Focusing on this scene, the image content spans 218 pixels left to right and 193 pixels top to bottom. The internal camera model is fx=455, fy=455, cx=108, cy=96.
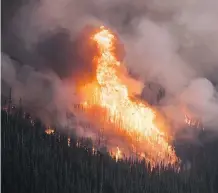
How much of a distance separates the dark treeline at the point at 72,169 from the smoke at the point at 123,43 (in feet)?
0.85

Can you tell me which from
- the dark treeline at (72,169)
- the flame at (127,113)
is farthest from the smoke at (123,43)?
the dark treeline at (72,169)

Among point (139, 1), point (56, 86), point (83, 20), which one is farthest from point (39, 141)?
point (139, 1)

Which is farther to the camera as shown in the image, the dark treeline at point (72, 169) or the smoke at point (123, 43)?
the smoke at point (123, 43)

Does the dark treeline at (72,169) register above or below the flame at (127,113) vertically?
below

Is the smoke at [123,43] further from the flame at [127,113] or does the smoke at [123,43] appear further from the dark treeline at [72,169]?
the dark treeline at [72,169]

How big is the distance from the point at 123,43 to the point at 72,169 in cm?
164

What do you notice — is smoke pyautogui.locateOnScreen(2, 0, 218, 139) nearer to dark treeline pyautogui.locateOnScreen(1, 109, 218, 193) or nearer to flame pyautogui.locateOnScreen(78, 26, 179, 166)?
flame pyautogui.locateOnScreen(78, 26, 179, 166)

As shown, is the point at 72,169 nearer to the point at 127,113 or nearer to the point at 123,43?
the point at 127,113

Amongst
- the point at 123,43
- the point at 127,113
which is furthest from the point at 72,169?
the point at 123,43

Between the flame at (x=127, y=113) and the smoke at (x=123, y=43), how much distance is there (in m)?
0.15

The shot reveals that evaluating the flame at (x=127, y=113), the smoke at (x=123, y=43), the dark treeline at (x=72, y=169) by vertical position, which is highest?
the smoke at (x=123, y=43)

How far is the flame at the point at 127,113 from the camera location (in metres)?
5.45

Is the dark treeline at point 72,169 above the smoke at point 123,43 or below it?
below

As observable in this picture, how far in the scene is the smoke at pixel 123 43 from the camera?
537cm
